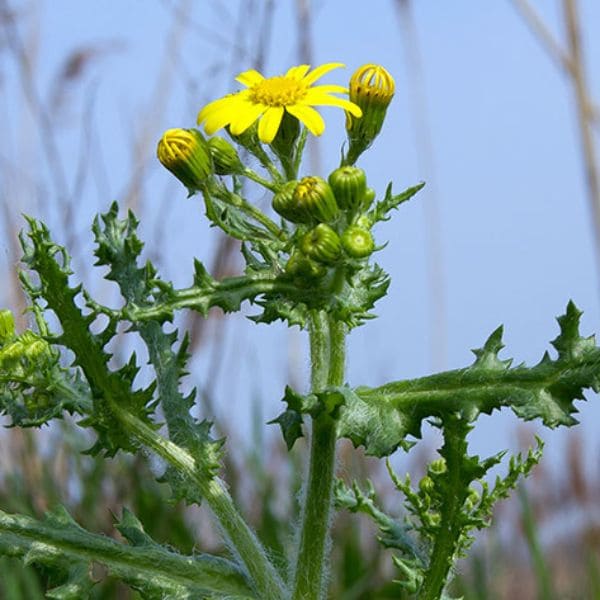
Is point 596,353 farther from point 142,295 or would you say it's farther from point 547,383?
point 142,295

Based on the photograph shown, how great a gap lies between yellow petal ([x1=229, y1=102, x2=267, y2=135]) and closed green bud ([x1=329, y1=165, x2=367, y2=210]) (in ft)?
0.50

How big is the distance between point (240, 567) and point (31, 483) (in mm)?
2359

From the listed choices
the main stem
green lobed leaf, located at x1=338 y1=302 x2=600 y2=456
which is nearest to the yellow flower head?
the main stem

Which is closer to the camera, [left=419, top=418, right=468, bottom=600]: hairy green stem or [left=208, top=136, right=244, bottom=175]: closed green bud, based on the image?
[left=419, top=418, right=468, bottom=600]: hairy green stem

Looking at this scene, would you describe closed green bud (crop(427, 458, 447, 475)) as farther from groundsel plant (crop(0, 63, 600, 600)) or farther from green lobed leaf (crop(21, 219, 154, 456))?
green lobed leaf (crop(21, 219, 154, 456))

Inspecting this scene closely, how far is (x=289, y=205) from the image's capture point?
4.93ft

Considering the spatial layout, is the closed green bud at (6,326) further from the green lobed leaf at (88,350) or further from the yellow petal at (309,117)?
the yellow petal at (309,117)

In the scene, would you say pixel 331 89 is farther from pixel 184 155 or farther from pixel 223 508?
pixel 223 508

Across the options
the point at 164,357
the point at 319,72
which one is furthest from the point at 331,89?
the point at 164,357

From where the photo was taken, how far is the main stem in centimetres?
154

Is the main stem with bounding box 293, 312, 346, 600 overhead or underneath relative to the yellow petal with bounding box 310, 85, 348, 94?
underneath

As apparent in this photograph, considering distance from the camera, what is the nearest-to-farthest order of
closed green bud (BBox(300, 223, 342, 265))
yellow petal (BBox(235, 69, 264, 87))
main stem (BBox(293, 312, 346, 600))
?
closed green bud (BBox(300, 223, 342, 265)), main stem (BBox(293, 312, 346, 600)), yellow petal (BBox(235, 69, 264, 87))

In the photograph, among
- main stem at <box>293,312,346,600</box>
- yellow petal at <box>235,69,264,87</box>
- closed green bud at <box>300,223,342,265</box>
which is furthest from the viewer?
yellow petal at <box>235,69,264,87</box>

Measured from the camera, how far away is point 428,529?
1.65 metres
